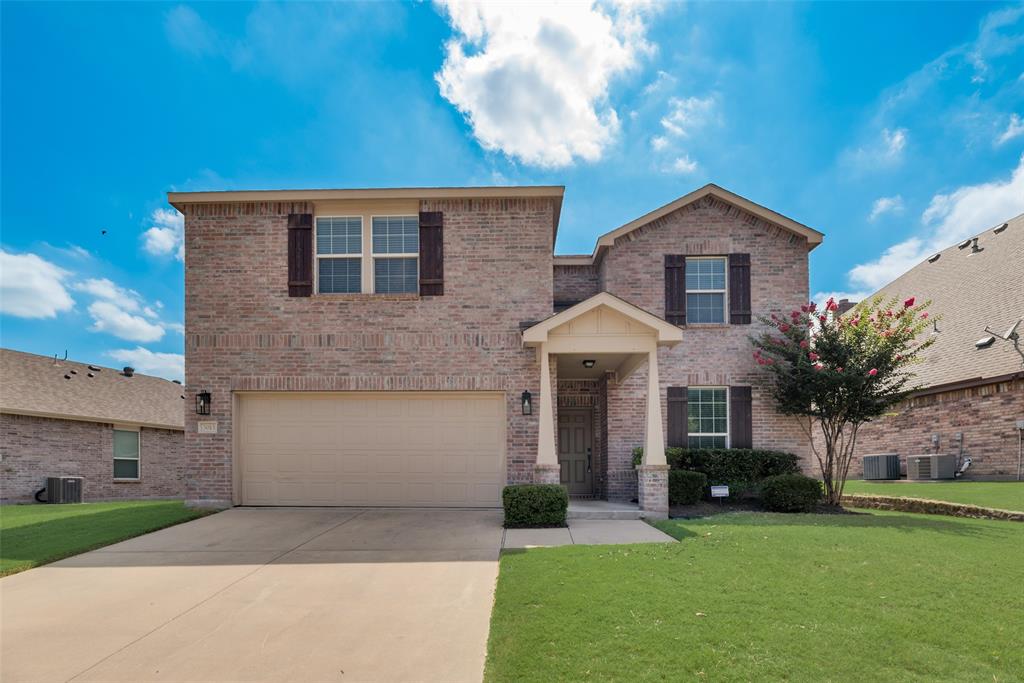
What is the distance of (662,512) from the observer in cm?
1048

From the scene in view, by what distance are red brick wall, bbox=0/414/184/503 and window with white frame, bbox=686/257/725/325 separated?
17.9 meters

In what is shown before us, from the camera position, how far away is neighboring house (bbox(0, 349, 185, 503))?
53.7ft

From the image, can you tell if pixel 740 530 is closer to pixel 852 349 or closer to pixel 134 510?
pixel 852 349

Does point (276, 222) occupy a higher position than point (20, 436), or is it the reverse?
point (276, 222)

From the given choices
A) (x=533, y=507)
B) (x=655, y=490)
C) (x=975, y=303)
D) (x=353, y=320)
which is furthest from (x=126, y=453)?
(x=975, y=303)

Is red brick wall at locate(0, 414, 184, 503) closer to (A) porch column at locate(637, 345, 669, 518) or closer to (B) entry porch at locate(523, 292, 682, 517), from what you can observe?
(B) entry porch at locate(523, 292, 682, 517)

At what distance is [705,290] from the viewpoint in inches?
545

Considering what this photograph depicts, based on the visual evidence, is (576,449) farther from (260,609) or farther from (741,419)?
(260,609)

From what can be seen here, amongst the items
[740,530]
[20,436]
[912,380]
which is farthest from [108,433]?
[912,380]

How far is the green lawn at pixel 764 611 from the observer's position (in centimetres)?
402

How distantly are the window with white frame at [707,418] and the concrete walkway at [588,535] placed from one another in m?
4.13

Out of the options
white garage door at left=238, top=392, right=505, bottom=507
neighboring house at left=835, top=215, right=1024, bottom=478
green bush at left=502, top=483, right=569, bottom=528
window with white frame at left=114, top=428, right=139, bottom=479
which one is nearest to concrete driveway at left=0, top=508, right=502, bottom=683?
green bush at left=502, top=483, right=569, bottom=528

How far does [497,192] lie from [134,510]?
937 cm

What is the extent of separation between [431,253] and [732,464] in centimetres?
775
